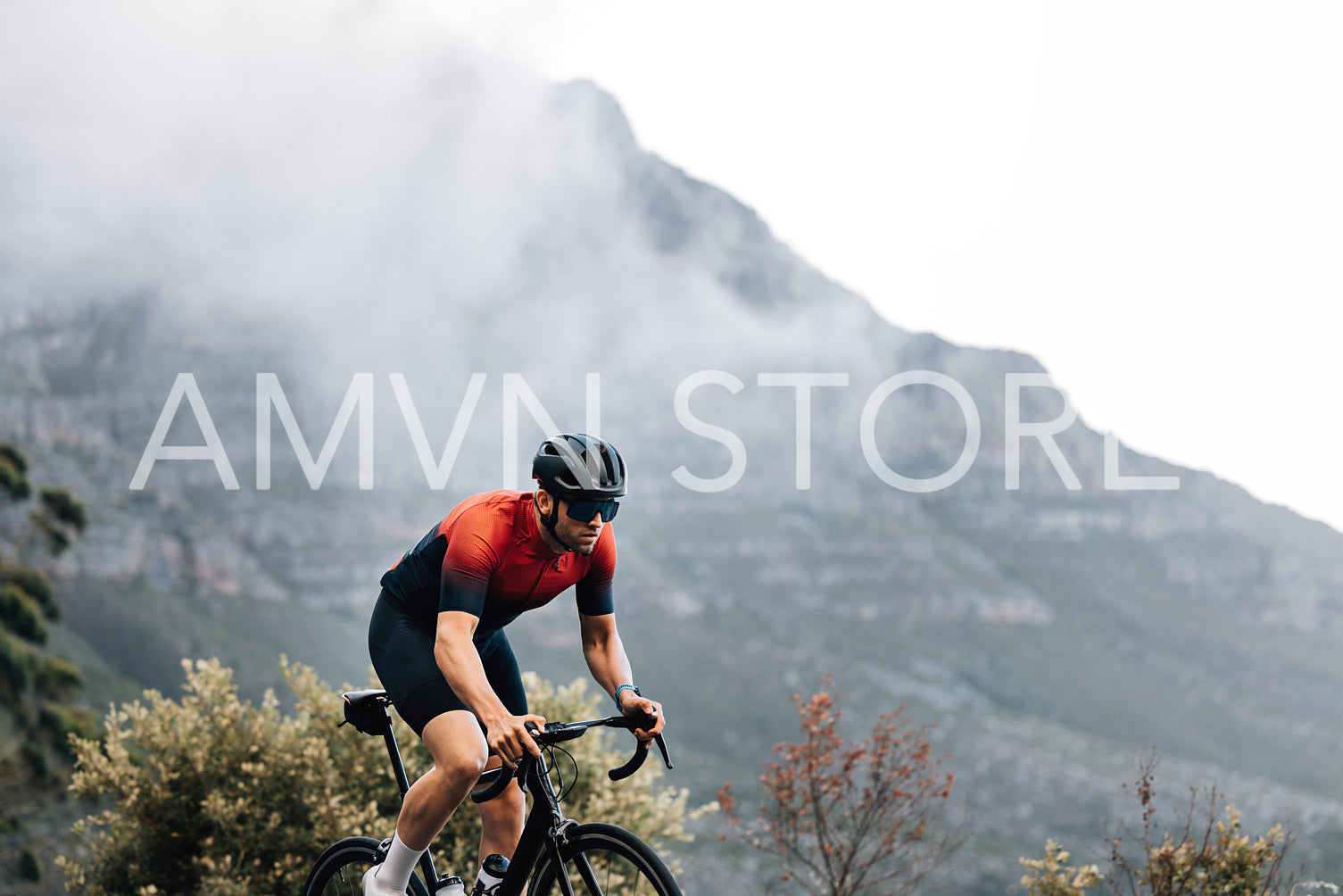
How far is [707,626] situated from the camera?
193 meters

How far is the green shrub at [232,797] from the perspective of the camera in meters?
6.83

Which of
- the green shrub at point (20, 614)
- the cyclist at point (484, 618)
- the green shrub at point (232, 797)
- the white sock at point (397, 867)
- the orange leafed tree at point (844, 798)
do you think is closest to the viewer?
the cyclist at point (484, 618)

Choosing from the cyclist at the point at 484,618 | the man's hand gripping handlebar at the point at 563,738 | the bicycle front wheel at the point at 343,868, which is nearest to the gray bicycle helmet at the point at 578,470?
the cyclist at the point at 484,618

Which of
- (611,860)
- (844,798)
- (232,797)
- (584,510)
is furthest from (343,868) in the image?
(844,798)

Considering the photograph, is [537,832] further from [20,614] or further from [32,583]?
[32,583]

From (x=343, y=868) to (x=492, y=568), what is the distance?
196 centimetres

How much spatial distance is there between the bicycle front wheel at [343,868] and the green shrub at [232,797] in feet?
7.21

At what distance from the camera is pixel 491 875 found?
3.97m

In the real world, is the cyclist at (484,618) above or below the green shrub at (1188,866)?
above

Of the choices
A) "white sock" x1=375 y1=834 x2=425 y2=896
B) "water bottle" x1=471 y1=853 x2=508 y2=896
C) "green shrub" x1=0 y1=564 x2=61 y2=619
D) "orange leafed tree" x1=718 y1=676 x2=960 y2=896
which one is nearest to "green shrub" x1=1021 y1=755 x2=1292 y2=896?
"orange leafed tree" x1=718 y1=676 x2=960 y2=896

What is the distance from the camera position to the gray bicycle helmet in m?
3.71

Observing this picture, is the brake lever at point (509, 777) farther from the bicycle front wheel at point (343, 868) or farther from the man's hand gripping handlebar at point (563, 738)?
the bicycle front wheel at point (343, 868)

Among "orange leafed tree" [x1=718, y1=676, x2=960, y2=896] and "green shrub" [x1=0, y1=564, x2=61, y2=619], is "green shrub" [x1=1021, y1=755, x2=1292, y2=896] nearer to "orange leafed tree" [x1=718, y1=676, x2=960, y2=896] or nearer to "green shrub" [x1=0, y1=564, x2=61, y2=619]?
"orange leafed tree" [x1=718, y1=676, x2=960, y2=896]

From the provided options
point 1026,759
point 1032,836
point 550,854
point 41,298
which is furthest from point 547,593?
point 41,298
